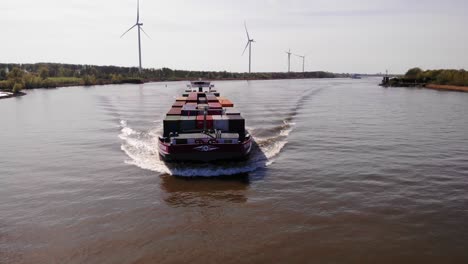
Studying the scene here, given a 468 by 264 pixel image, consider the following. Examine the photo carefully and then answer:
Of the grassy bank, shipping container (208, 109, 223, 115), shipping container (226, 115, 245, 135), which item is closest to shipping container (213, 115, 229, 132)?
shipping container (226, 115, 245, 135)

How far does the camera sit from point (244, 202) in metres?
18.1

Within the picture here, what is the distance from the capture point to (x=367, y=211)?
16766 mm

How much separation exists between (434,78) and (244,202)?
5283 inches

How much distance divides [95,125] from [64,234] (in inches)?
1115

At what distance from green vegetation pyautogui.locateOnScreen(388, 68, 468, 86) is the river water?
93744 mm

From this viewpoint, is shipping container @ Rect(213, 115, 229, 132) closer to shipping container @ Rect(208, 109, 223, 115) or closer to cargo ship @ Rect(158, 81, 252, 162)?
cargo ship @ Rect(158, 81, 252, 162)

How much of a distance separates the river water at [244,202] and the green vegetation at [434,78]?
93.7 m

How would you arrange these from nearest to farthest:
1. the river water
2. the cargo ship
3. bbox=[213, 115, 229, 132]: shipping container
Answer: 1. the river water
2. the cargo ship
3. bbox=[213, 115, 229, 132]: shipping container

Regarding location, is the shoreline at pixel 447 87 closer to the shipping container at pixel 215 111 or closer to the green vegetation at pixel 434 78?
the green vegetation at pixel 434 78

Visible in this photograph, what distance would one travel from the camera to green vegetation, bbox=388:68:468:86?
4442 inches

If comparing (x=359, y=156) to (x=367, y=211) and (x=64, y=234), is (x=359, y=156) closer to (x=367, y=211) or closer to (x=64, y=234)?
(x=367, y=211)

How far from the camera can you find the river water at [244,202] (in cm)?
1347

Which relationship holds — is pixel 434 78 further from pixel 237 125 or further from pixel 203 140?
pixel 203 140

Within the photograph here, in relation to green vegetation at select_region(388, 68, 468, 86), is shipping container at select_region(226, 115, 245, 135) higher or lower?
lower
